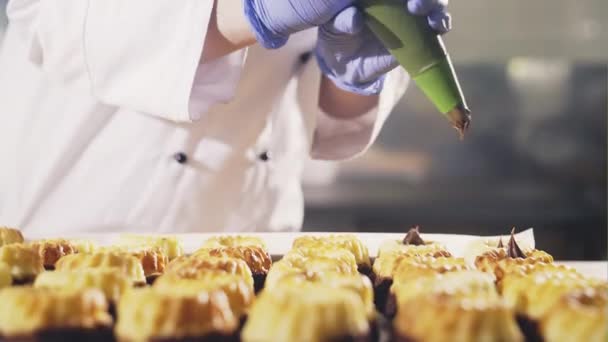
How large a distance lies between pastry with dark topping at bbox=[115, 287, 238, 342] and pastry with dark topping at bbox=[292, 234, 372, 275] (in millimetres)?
709

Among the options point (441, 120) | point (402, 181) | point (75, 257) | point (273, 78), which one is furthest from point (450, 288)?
point (441, 120)

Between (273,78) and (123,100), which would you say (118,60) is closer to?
(123,100)

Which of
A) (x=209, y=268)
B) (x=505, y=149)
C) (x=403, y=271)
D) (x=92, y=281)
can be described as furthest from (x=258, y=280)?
(x=505, y=149)

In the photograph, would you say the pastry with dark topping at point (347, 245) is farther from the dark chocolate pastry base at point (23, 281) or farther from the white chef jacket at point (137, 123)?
the dark chocolate pastry base at point (23, 281)

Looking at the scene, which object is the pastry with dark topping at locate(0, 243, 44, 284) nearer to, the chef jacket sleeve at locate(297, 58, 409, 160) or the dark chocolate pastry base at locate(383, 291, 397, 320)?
the dark chocolate pastry base at locate(383, 291, 397, 320)

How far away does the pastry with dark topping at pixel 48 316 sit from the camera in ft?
3.46

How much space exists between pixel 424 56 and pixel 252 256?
643mm

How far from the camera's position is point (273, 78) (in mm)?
2422

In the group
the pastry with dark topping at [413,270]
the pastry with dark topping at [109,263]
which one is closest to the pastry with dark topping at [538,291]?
the pastry with dark topping at [413,270]

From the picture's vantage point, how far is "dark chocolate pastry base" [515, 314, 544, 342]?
3.72 feet

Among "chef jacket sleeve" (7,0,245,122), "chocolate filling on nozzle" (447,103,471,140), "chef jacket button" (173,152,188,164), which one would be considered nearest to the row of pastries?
"chocolate filling on nozzle" (447,103,471,140)

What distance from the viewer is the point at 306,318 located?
0.97 m

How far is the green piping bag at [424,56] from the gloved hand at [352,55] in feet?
0.39

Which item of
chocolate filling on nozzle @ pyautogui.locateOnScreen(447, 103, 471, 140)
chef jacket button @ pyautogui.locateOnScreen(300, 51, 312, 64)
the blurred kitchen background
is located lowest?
the blurred kitchen background
